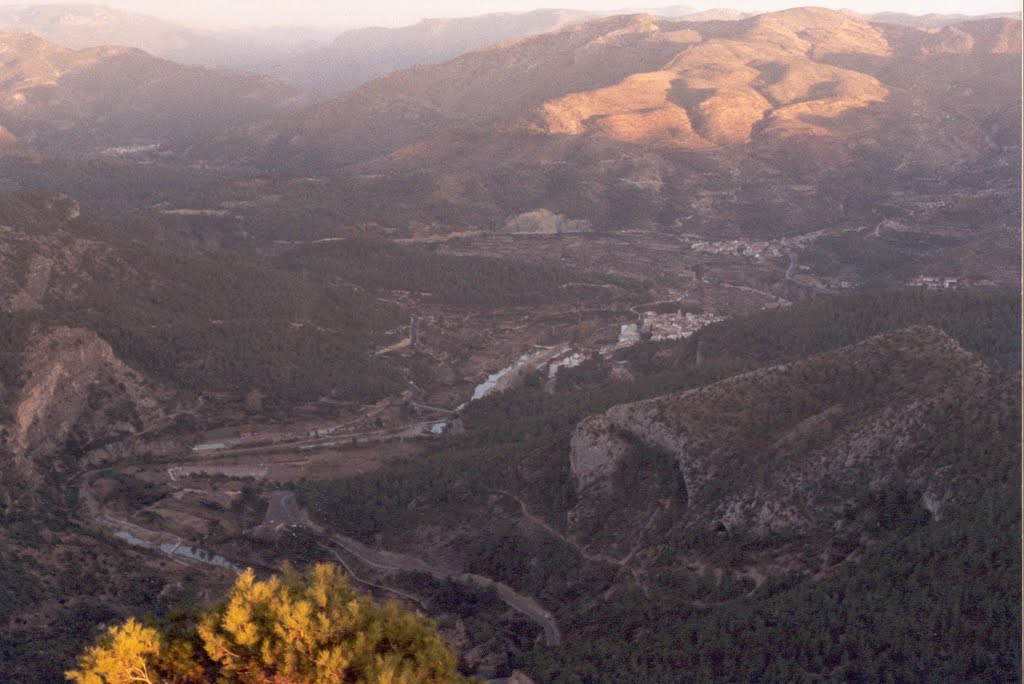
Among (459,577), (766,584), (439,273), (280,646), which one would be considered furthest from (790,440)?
(439,273)

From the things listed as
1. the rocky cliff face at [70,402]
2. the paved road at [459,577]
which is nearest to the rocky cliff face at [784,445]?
the paved road at [459,577]

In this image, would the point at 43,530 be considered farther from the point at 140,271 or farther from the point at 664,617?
the point at 140,271

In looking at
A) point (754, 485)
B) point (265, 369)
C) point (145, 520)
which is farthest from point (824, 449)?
point (265, 369)

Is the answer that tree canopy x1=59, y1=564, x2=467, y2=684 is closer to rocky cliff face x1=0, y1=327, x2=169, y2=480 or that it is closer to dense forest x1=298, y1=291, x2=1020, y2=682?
dense forest x1=298, y1=291, x2=1020, y2=682

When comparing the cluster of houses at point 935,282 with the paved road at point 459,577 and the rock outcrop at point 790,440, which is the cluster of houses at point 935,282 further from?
the paved road at point 459,577

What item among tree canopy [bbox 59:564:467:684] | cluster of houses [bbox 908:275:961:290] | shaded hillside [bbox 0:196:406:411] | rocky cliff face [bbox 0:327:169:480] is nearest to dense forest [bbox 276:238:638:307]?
shaded hillside [bbox 0:196:406:411]

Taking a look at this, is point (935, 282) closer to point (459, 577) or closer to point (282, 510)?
point (282, 510)
